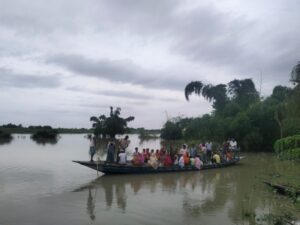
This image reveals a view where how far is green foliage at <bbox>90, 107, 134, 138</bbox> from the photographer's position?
5697 cm

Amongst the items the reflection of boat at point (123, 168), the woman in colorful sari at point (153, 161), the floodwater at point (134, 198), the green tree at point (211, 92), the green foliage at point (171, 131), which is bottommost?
the floodwater at point (134, 198)

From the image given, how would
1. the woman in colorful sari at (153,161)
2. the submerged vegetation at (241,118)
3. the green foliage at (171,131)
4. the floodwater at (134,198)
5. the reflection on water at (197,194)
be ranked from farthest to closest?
the green foliage at (171,131) < the submerged vegetation at (241,118) < the woman in colorful sari at (153,161) < the reflection on water at (197,194) < the floodwater at (134,198)

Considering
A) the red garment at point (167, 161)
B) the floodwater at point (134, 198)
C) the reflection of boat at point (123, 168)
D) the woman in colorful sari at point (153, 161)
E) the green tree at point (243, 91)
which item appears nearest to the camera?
the floodwater at point (134, 198)

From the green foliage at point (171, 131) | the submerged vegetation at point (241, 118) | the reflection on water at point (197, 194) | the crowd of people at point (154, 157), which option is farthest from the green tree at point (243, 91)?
the reflection on water at point (197, 194)

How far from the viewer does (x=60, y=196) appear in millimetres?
12703

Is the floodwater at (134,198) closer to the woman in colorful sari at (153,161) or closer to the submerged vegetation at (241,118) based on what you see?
the woman in colorful sari at (153,161)

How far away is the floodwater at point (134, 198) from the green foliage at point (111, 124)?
37.5 meters

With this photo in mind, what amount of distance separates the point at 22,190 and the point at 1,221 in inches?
172

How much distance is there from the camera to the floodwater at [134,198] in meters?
9.84

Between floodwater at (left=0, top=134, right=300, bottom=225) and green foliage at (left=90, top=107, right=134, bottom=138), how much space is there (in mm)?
37547

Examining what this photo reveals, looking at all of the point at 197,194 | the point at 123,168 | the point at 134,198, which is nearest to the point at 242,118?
the point at 123,168

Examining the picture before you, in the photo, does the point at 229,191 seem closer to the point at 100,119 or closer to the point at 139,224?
the point at 139,224

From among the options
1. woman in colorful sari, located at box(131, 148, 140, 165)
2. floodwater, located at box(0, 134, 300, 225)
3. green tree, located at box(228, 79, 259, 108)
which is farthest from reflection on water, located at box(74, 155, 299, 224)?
green tree, located at box(228, 79, 259, 108)

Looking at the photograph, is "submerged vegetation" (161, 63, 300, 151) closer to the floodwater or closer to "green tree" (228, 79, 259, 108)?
"green tree" (228, 79, 259, 108)
